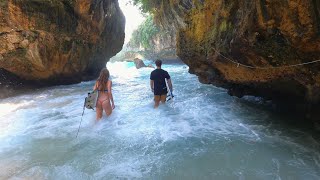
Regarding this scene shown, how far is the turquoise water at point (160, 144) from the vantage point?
4.26 m

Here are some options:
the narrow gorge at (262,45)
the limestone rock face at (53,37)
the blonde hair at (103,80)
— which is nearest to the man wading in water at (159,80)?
the narrow gorge at (262,45)

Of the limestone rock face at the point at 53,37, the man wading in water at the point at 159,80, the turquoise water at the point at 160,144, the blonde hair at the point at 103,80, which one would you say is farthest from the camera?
the limestone rock face at the point at 53,37

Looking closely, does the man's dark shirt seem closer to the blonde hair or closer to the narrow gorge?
the narrow gorge

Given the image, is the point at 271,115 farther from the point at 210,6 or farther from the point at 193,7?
the point at 193,7

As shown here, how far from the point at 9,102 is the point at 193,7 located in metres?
7.41

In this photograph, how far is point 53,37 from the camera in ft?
37.5

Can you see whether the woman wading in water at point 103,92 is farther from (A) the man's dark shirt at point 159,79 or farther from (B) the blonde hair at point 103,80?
(A) the man's dark shirt at point 159,79

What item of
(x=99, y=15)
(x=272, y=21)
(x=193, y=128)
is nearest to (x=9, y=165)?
(x=193, y=128)

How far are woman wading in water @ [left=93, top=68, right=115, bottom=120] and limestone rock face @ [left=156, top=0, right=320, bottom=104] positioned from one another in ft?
9.31

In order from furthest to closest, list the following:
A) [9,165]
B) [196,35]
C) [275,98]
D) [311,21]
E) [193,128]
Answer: [196,35]
[275,98]
[193,128]
[9,165]
[311,21]

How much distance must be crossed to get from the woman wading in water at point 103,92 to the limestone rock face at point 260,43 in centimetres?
284

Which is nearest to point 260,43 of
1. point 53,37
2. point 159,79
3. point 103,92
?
point 159,79

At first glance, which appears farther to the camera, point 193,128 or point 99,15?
point 99,15

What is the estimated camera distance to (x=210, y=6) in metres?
7.23
